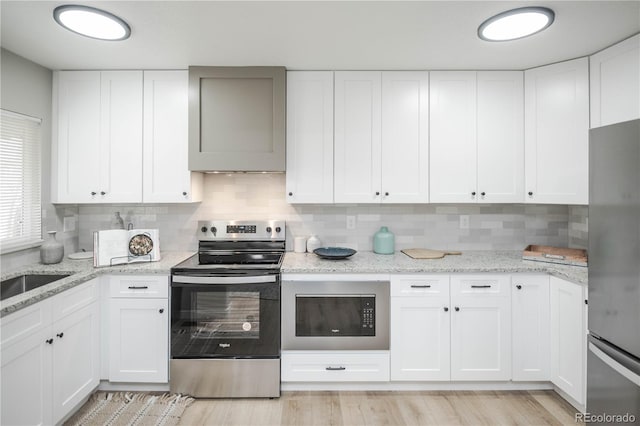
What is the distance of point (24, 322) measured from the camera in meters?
1.75

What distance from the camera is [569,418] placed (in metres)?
Answer: 2.20

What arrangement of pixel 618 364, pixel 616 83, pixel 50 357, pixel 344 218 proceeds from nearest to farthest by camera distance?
pixel 618 364, pixel 50 357, pixel 616 83, pixel 344 218

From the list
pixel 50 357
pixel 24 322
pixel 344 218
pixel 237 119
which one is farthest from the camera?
pixel 344 218

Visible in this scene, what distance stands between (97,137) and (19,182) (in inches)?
23.2

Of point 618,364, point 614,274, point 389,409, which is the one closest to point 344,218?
point 389,409

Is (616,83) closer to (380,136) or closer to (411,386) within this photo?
(380,136)

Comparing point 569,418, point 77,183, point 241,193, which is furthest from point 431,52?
point 77,183

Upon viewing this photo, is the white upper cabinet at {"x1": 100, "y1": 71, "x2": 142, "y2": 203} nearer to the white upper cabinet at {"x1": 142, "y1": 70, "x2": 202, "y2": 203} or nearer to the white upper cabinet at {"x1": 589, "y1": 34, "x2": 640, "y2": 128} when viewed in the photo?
the white upper cabinet at {"x1": 142, "y1": 70, "x2": 202, "y2": 203}

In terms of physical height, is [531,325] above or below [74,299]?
below

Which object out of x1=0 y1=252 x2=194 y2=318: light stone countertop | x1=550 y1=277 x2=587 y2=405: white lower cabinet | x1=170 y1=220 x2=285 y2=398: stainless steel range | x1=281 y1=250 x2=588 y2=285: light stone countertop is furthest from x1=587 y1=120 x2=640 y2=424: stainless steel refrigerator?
x1=0 y1=252 x2=194 y2=318: light stone countertop

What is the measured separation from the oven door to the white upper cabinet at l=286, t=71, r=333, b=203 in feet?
2.46

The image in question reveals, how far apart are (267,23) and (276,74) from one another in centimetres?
65

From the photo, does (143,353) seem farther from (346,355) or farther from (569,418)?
(569,418)

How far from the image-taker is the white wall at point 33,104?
2314mm
